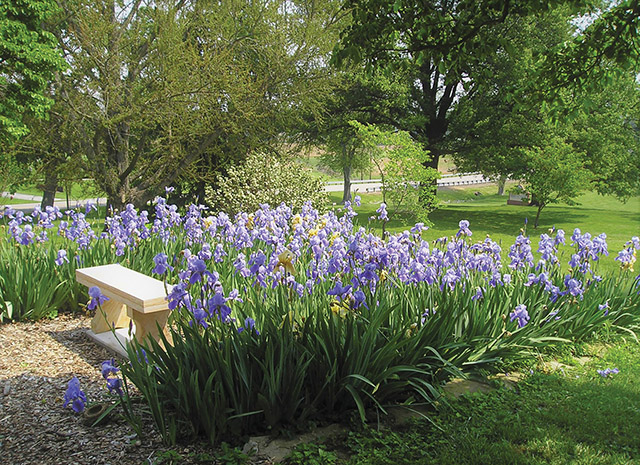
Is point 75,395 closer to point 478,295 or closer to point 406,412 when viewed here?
point 406,412

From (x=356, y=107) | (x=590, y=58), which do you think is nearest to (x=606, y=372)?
(x=590, y=58)

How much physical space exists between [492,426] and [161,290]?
292cm

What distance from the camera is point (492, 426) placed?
3531 mm

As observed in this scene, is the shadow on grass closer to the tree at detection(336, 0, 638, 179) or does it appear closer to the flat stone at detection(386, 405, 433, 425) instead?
the flat stone at detection(386, 405, 433, 425)

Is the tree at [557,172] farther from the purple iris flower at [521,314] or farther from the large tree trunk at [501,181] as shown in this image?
the purple iris flower at [521,314]

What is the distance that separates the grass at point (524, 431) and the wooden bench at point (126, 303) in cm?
195

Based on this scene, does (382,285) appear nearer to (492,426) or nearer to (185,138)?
(492,426)

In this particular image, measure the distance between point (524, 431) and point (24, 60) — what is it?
38.1ft

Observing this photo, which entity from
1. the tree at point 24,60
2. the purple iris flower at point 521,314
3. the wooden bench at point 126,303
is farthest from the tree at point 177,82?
the purple iris flower at point 521,314

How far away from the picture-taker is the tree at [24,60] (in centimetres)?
1050

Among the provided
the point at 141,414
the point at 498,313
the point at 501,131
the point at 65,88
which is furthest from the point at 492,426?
the point at 501,131

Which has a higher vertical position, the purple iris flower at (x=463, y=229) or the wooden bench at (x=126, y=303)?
the purple iris flower at (x=463, y=229)

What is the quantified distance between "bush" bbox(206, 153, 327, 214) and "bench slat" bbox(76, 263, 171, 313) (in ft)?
22.8

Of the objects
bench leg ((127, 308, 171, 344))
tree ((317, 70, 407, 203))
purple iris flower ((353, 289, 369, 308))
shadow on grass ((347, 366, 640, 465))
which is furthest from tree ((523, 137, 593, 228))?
bench leg ((127, 308, 171, 344))
